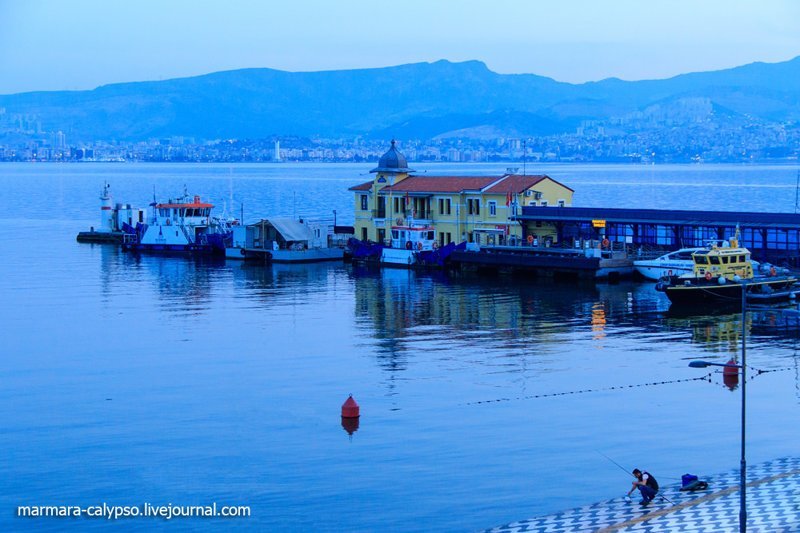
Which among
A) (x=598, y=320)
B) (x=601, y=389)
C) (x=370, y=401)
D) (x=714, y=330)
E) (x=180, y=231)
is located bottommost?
(x=601, y=389)

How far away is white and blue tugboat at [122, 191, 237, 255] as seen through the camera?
297 ft

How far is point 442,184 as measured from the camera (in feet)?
265

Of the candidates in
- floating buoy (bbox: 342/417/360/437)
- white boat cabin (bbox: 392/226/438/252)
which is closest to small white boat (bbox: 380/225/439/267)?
white boat cabin (bbox: 392/226/438/252)

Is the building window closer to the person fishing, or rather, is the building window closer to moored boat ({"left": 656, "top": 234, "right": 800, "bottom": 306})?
moored boat ({"left": 656, "top": 234, "right": 800, "bottom": 306})

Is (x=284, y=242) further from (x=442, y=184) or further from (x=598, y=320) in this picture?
(x=598, y=320)

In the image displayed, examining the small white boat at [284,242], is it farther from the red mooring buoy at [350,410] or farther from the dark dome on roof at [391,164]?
the red mooring buoy at [350,410]

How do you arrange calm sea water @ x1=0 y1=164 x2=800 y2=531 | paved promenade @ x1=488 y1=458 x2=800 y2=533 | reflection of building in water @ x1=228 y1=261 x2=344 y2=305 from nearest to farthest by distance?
1. paved promenade @ x1=488 y1=458 x2=800 y2=533
2. calm sea water @ x1=0 y1=164 x2=800 y2=531
3. reflection of building in water @ x1=228 y1=261 x2=344 y2=305

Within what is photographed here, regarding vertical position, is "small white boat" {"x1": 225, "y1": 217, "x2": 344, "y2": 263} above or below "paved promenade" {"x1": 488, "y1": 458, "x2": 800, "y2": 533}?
above

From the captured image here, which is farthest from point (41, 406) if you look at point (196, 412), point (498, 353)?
point (498, 353)

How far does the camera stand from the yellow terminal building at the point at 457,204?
77312 millimetres

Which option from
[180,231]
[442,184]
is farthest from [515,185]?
[180,231]

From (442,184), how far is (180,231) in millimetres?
21663

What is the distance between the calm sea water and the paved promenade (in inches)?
57.8

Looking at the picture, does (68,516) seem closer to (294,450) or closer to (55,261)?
(294,450)
